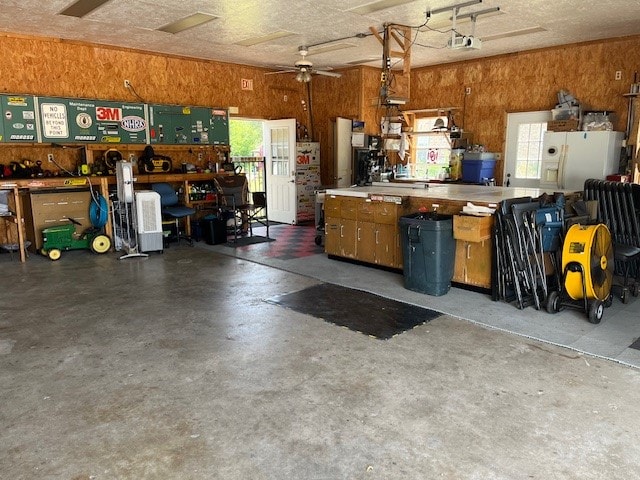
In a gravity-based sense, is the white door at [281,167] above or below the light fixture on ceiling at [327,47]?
below

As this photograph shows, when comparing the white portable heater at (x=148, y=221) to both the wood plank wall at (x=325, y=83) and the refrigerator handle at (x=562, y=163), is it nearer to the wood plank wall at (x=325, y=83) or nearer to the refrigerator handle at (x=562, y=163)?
the wood plank wall at (x=325, y=83)

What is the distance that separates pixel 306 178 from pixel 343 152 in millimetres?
879

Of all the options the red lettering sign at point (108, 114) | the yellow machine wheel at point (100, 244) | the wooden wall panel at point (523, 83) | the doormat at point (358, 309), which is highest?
the wooden wall panel at point (523, 83)

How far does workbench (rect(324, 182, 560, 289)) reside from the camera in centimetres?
473

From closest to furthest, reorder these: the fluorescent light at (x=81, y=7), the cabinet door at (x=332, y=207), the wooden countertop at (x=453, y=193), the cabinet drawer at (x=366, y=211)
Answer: the wooden countertop at (x=453, y=193) → the fluorescent light at (x=81, y=7) → the cabinet drawer at (x=366, y=211) → the cabinet door at (x=332, y=207)

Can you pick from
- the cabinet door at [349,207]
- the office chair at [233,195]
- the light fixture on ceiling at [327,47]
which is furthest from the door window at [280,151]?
the cabinet door at [349,207]

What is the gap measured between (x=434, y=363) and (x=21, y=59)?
6854mm

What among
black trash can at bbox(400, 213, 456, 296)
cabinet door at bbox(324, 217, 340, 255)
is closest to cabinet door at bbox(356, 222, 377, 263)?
cabinet door at bbox(324, 217, 340, 255)

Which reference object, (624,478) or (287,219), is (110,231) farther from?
(624,478)

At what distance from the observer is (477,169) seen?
26.3 ft

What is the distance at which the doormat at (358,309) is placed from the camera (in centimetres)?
404

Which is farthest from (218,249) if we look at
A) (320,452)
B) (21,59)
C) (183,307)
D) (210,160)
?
(320,452)

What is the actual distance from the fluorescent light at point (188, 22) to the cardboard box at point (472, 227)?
12.4ft

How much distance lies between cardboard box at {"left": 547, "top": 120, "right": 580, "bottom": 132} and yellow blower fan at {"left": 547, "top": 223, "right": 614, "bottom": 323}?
334cm
